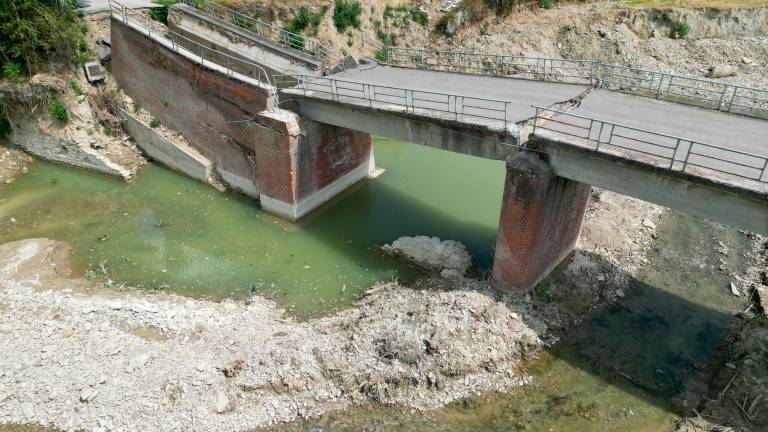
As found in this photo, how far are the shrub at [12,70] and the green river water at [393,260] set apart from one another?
408 cm

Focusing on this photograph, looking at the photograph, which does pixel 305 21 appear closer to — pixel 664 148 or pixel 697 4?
pixel 664 148

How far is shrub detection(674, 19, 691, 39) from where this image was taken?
113ft

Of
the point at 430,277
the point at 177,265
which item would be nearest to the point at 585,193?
the point at 430,277

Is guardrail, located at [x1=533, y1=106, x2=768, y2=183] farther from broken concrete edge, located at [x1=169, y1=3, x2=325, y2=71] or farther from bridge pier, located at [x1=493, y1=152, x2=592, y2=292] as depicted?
broken concrete edge, located at [x1=169, y1=3, x2=325, y2=71]

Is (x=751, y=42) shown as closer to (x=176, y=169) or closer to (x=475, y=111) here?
(x=475, y=111)

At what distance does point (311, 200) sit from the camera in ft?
71.4

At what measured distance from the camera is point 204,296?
56.5ft

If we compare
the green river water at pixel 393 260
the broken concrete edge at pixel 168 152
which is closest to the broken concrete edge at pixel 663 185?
the green river water at pixel 393 260

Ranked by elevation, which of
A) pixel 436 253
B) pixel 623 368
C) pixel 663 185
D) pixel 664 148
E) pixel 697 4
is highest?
pixel 697 4

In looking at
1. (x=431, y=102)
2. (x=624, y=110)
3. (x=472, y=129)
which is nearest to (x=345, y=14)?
(x=431, y=102)

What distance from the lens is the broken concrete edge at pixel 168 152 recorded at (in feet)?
76.8

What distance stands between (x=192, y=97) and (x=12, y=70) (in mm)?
7674

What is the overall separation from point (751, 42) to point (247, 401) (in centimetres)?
3743

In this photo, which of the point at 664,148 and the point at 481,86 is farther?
the point at 481,86
